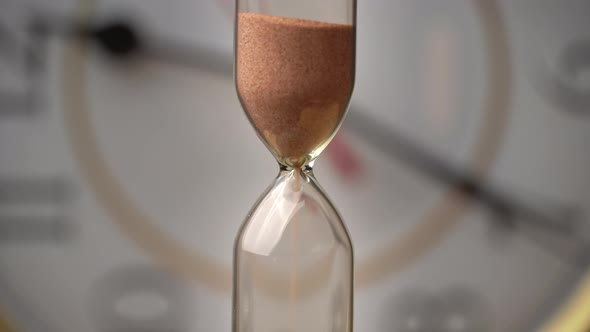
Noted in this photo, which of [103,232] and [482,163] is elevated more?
[482,163]

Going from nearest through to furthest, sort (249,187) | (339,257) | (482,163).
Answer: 1. (339,257)
2. (249,187)
3. (482,163)

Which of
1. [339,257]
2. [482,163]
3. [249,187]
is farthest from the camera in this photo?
[482,163]

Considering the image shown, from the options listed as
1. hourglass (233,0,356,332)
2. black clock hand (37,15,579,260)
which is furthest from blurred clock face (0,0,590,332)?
hourglass (233,0,356,332)

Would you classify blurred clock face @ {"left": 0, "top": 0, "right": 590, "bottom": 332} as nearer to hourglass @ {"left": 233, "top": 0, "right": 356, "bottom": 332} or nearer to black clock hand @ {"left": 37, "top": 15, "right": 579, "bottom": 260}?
black clock hand @ {"left": 37, "top": 15, "right": 579, "bottom": 260}

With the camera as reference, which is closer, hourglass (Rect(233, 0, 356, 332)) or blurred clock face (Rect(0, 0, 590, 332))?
hourglass (Rect(233, 0, 356, 332))

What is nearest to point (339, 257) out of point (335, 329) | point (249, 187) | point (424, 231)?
point (335, 329)

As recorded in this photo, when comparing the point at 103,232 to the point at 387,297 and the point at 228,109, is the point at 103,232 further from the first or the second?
the point at 387,297

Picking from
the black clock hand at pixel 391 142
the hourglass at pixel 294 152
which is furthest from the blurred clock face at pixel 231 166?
the hourglass at pixel 294 152
